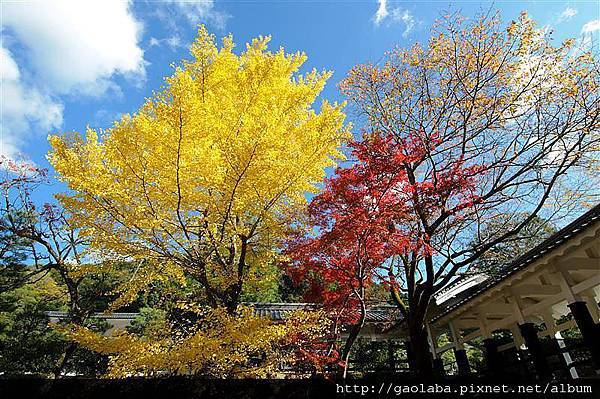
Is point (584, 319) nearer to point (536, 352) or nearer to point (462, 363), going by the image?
point (536, 352)

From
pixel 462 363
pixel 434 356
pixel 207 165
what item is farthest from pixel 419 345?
pixel 207 165

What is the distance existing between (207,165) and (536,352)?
6.54 m

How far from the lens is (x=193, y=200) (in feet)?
17.4

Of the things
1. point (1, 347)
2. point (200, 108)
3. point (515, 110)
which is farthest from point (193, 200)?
point (1, 347)

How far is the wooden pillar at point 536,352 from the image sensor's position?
19.1 feet

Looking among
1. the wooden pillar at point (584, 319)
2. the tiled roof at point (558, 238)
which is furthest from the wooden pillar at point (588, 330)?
the tiled roof at point (558, 238)

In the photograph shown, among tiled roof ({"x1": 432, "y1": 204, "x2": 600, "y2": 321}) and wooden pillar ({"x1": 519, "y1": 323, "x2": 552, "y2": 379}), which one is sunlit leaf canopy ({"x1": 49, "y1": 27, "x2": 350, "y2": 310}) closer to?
tiled roof ({"x1": 432, "y1": 204, "x2": 600, "y2": 321})

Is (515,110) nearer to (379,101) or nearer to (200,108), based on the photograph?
(379,101)

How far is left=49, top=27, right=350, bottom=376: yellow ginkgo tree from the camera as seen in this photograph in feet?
16.2

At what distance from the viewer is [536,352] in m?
6.09

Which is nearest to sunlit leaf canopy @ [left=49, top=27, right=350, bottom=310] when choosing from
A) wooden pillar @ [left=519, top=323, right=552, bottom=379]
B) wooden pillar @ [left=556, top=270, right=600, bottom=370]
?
wooden pillar @ [left=556, top=270, right=600, bottom=370]

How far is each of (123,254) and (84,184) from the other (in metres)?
1.24

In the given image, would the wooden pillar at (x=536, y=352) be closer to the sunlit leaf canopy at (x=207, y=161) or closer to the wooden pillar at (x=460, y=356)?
the wooden pillar at (x=460, y=356)

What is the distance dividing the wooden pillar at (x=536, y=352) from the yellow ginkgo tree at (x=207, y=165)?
→ 4947 mm
